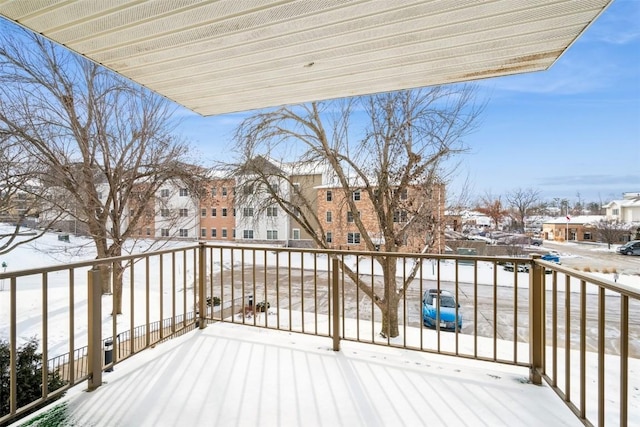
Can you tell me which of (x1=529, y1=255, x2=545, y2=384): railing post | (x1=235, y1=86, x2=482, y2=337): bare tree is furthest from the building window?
(x1=529, y1=255, x2=545, y2=384): railing post

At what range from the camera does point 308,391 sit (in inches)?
71.4

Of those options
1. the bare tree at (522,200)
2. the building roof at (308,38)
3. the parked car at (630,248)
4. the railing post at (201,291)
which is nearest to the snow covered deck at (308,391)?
the railing post at (201,291)

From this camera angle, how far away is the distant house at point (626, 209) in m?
11.0

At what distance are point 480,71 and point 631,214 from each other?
46.2 ft

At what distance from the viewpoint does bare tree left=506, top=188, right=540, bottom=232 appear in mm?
15000

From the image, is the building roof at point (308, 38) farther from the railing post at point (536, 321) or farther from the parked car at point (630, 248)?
the parked car at point (630, 248)

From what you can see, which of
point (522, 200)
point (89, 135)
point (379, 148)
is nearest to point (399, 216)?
point (379, 148)

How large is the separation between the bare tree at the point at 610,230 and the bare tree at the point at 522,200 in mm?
2740

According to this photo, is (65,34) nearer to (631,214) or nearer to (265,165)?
(265,165)

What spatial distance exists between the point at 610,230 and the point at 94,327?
57.8ft

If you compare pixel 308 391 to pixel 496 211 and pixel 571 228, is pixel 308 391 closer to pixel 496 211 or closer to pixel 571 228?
pixel 496 211

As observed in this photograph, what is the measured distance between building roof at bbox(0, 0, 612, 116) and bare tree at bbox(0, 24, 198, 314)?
6.05 m

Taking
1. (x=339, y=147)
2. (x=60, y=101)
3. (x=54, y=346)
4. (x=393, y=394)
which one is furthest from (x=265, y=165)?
(x=393, y=394)

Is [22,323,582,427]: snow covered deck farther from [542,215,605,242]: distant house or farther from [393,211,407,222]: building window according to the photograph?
[542,215,605,242]: distant house
